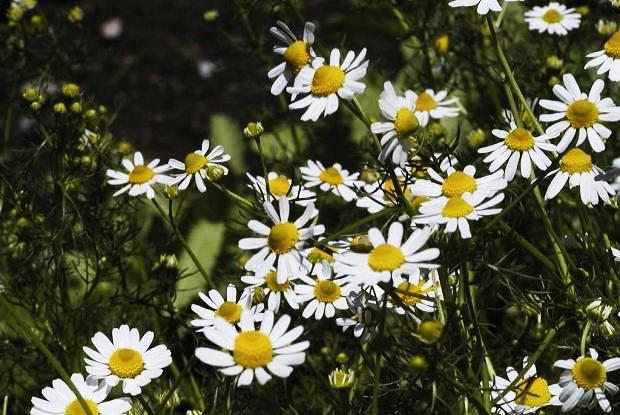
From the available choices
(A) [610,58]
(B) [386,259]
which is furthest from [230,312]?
(A) [610,58]

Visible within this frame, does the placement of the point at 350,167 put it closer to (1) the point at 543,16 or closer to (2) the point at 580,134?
(1) the point at 543,16

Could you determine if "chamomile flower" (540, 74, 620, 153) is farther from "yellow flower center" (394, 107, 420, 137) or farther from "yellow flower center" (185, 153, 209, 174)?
"yellow flower center" (185, 153, 209, 174)

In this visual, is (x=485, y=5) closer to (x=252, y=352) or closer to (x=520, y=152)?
(x=520, y=152)

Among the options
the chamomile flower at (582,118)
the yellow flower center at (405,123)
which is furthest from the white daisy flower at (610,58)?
the yellow flower center at (405,123)

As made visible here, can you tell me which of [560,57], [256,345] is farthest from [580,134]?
[560,57]

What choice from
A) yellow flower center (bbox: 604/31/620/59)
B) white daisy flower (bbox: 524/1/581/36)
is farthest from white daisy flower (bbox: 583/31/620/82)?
white daisy flower (bbox: 524/1/581/36)
